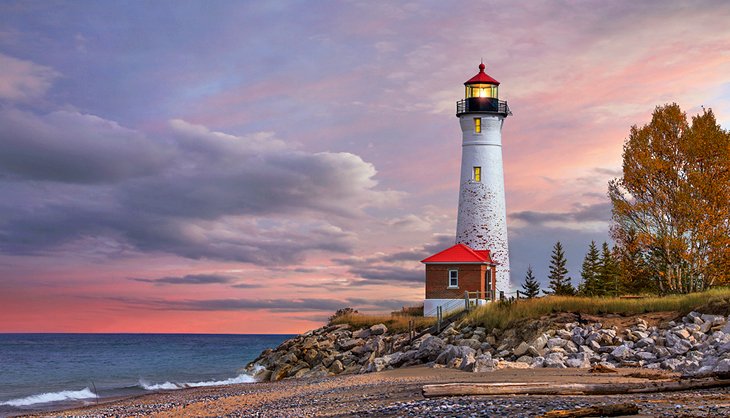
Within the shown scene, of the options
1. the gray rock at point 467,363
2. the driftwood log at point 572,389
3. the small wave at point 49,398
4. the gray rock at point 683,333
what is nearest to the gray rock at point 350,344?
the small wave at point 49,398

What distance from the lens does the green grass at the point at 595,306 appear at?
95.9ft

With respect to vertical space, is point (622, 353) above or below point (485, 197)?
below

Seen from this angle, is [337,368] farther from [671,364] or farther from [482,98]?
[482,98]

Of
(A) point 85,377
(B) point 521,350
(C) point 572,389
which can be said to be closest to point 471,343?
(B) point 521,350

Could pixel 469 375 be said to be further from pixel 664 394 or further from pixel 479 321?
pixel 479 321

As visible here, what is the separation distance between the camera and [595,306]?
30.3 meters

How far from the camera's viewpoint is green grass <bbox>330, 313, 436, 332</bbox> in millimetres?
41094

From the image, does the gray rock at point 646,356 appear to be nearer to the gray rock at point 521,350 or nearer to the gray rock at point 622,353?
the gray rock at point 622,353

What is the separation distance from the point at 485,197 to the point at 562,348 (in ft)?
79.6

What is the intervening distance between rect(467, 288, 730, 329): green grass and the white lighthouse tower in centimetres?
1641

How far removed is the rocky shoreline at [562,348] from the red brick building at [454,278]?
9.85m

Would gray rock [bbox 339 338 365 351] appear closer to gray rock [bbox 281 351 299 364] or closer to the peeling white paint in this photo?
gray rock [bbox 281 351 299 364]

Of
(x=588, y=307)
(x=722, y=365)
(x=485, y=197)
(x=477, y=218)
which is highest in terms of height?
(x=485, y=197)

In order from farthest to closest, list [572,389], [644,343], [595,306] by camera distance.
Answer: [595,306] → [644,343] → [572,389]
